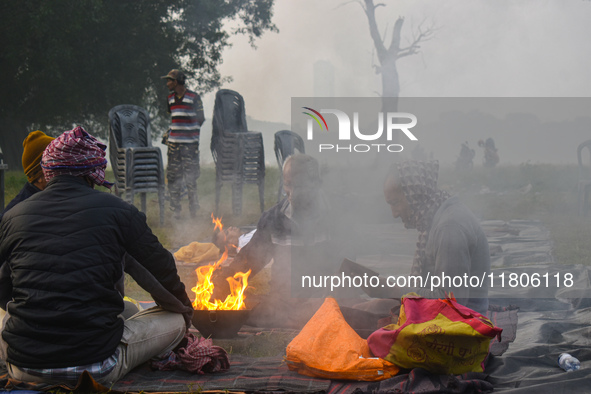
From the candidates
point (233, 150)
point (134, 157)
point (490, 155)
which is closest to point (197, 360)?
point (134, 157)

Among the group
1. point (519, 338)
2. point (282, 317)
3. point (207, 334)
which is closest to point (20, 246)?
point (207, 334)

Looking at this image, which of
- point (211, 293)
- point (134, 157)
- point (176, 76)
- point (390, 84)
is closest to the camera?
point (211, 293)

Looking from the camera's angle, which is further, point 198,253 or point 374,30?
point 374,30

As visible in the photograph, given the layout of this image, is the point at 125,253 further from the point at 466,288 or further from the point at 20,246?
the point at 466,288

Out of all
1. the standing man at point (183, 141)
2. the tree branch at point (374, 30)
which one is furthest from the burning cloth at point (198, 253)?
the tree branch at point (374, 30)

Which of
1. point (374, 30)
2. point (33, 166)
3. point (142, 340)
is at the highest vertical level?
point (374, 30)

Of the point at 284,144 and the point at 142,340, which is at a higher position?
the point at 284,144

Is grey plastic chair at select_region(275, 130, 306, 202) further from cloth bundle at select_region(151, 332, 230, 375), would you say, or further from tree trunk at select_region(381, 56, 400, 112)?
cloth bundle at select_region(151, 332, 230, 375)

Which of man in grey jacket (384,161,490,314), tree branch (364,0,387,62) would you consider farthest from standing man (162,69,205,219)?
man in grey jacket (384,161,490,314)

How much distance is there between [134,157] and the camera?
8.97 m

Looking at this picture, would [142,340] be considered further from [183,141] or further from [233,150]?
[233,150]

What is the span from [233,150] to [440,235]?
22.6 ft

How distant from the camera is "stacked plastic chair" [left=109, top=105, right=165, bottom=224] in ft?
29.2

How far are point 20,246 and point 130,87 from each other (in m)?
13.5
